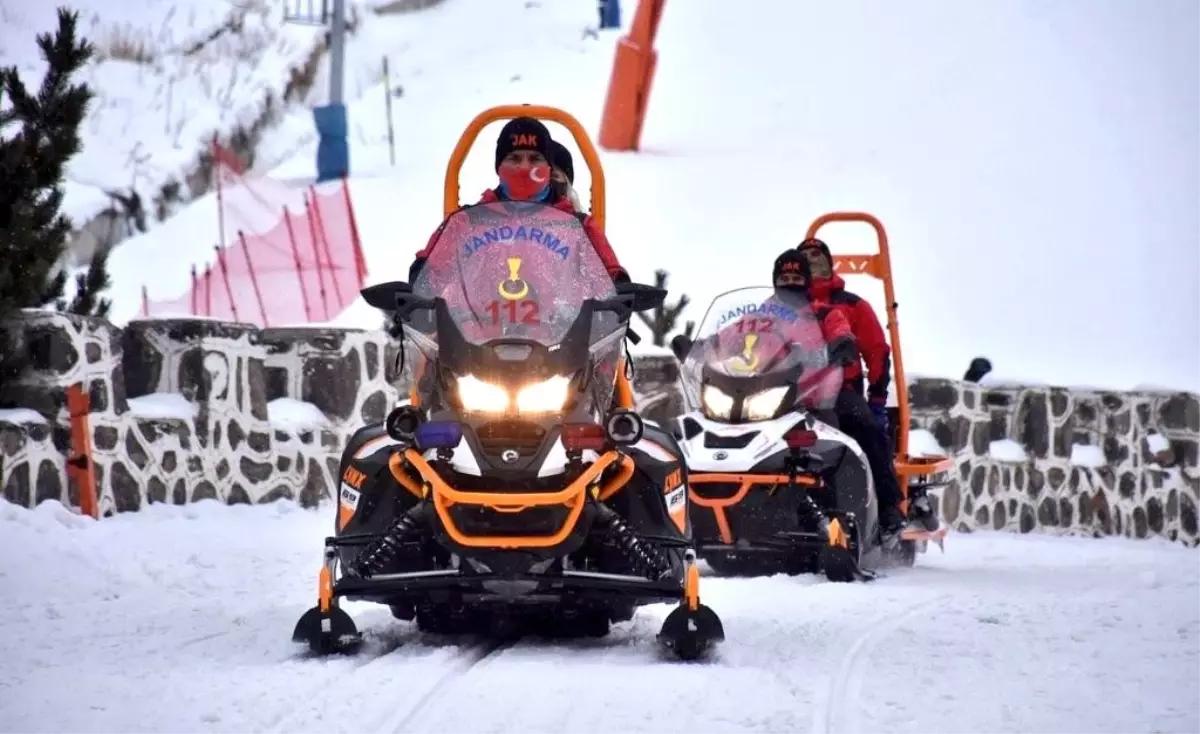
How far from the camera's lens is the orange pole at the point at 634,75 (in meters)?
31.0

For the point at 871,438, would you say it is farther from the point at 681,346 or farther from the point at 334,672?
the point at 334,672

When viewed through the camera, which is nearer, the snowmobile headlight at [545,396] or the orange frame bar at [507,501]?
the orange frame bar at [507,501]

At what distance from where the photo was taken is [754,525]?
401 inches

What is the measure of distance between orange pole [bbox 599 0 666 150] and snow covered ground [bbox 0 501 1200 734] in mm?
21853

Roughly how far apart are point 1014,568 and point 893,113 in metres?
23.5

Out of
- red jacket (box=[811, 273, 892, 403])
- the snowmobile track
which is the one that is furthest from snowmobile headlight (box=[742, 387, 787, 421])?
the snowmobile track

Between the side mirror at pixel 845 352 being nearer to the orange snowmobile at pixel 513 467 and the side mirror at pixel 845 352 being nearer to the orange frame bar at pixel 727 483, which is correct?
the orange frame bar at pixel 727 483

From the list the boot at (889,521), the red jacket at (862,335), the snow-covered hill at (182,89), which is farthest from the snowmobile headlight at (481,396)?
the snow-covered hill at (182,89)

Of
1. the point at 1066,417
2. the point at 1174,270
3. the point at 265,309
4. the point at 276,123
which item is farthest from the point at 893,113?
the point at 265,309

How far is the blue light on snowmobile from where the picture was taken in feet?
20.3

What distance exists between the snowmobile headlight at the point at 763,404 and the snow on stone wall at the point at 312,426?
3473 millimetres

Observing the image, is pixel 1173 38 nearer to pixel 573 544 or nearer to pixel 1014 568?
pixel 1014 568

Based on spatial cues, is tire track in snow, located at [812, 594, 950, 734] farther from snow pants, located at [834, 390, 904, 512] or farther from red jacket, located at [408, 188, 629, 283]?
snow pants, located at [834, 390, 904, 512]

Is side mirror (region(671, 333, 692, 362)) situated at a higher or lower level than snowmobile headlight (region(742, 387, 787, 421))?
higher
